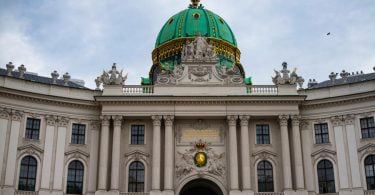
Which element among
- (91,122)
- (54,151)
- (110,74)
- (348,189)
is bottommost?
(348,189)

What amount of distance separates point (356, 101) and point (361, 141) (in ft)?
9.84

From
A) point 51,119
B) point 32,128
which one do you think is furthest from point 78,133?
point 32,128

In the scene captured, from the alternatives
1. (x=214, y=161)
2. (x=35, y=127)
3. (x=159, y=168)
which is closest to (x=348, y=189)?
(x=214, y=161)

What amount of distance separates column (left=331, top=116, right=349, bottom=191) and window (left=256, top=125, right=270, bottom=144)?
4.87 meters

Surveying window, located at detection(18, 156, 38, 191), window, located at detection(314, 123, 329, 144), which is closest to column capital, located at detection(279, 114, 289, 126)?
window, located at detection(314, 123, 329, 144)

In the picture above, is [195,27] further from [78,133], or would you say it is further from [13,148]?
→ [13,148]

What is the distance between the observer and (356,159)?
36438 mm

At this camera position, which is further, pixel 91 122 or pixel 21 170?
pixel 91 122

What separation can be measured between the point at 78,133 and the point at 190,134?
8.40 meters

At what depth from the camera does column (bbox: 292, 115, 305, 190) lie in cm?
3597

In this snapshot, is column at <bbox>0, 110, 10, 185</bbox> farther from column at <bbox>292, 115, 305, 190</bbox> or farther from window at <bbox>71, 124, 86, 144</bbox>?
column at <bbox>292, 115, 305, 190</bbox>

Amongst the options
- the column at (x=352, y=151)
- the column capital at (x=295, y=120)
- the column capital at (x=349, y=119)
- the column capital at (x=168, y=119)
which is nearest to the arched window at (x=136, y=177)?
the column capital at (x=168, y=119)

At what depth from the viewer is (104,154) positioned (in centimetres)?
3662

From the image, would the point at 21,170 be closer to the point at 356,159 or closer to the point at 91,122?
the point at 91,122
